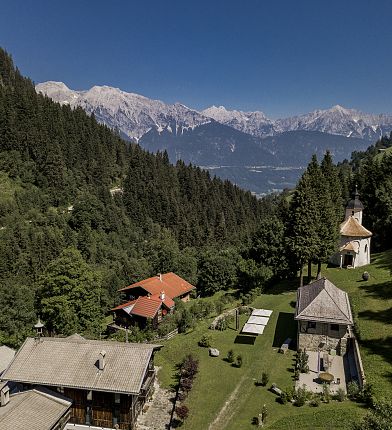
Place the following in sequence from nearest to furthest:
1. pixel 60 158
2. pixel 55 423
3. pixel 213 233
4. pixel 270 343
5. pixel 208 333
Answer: pixel 55 423 → pixel 270 343 → pixel 208 333 → pixel 60 158 → pixel 213 233

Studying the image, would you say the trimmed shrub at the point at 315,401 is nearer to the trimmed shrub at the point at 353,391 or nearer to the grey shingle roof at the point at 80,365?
the trimmed shrub at the point at 353,391

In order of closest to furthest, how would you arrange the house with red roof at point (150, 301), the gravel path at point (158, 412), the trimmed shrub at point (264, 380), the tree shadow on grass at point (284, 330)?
the gravel path at point (158, 412) → the trimmed shrub at point (264, 380) → the tree shadow on grass at point (284, 330) → the house with red roof at point (150, 301)

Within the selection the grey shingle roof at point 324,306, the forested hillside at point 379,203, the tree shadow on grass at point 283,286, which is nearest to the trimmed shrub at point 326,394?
the grey shingle roof at point 324,306

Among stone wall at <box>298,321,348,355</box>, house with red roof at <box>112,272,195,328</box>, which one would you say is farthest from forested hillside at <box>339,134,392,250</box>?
stone wall at <box>298,321,348,355</box>

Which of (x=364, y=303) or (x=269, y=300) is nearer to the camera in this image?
(x=364, y=303)

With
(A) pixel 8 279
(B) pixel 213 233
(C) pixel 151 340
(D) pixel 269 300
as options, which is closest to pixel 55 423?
(C) pixel 151 340

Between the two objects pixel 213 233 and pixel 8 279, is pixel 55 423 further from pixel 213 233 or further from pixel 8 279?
pixel 213 233
